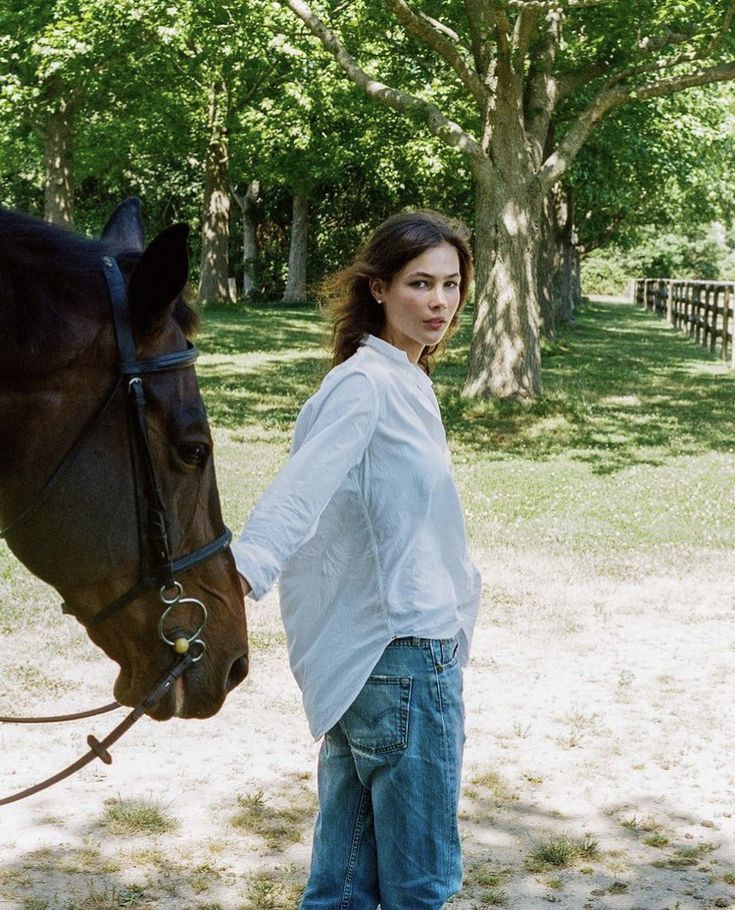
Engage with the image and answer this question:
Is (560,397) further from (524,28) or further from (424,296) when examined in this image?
(424,296)

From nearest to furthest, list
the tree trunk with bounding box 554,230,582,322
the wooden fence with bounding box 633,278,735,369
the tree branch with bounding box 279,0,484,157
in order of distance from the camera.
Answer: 1. the tree branch with bounding box 279,0,484,157
2. the wooden fence with bounding box 633,278,735,369
3. the tree trunk with bounding box 554,230,582,322

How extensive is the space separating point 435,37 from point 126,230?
1368 centimetres

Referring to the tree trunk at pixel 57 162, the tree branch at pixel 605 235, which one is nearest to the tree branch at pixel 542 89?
the tree trunk at pixel 57 162

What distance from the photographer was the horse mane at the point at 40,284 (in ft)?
6.18

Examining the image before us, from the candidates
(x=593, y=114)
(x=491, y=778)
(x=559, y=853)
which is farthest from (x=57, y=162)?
(x=559, y=853)

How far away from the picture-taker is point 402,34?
69.3ft

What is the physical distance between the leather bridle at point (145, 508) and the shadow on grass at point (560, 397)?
19.8 ft

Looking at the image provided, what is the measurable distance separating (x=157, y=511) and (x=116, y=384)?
216mm

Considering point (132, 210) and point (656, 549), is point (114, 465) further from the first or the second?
point (656, 549)

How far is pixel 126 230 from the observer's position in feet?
7.68

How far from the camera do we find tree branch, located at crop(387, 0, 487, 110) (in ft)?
48.5

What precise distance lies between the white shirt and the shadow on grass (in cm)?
529

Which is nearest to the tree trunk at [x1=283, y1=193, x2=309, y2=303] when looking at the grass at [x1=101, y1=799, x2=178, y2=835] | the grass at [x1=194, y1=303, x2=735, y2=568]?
the grass at [x1=194, y1=303, x2=735, y2=568]

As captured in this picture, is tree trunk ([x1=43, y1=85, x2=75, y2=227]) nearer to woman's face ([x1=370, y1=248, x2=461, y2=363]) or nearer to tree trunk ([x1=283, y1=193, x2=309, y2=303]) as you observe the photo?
tree trunk ([x1=283, y1=193, x2=309, y2=303])
